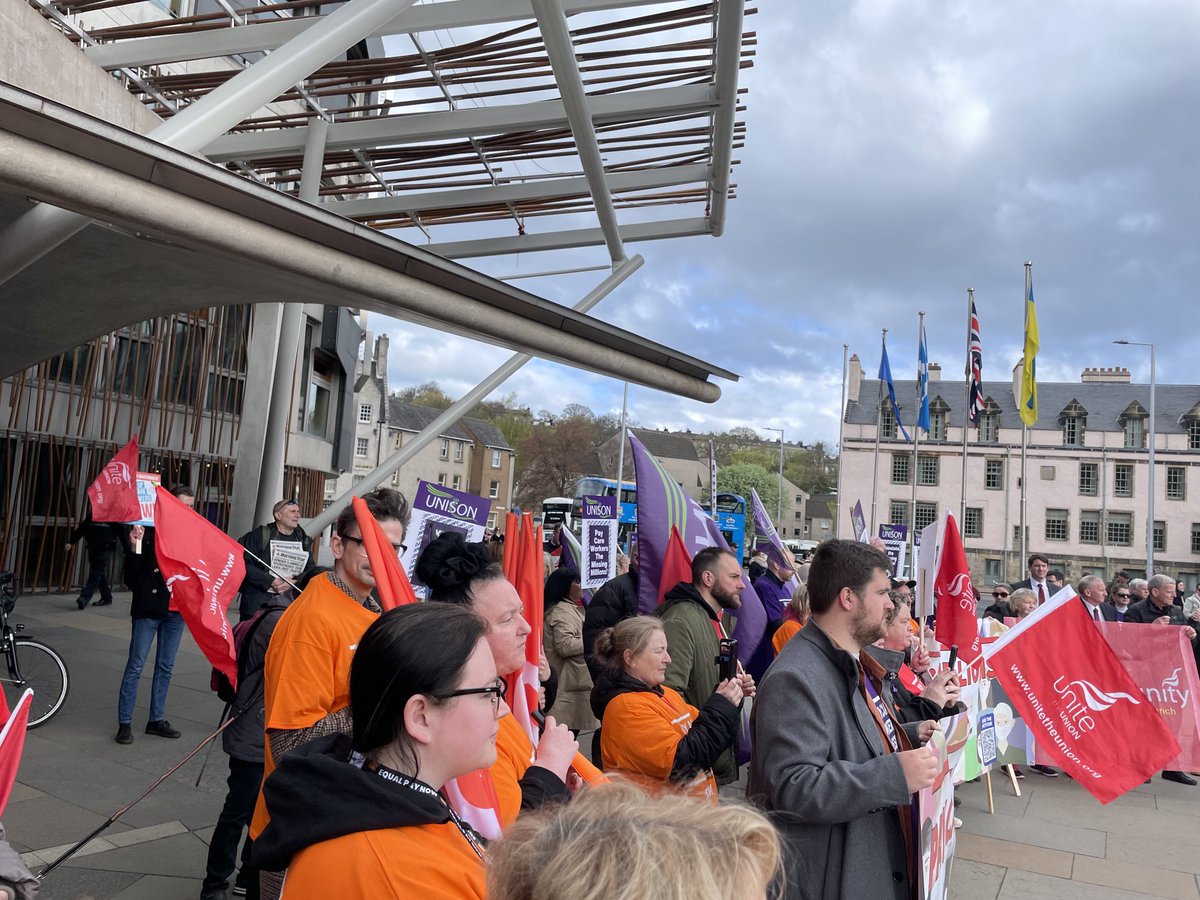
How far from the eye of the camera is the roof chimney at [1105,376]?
6306 cm

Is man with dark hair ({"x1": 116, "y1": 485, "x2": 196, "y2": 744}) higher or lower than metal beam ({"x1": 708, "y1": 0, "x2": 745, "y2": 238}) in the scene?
lower

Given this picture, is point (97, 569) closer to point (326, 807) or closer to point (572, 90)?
point (572, 90)

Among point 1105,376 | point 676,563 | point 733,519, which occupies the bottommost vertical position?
point 676,563

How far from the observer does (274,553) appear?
7789mm

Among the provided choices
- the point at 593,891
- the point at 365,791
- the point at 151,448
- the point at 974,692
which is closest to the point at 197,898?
the point at 365,791

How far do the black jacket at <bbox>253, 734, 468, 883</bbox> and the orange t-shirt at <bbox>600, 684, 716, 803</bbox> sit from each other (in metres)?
2.18

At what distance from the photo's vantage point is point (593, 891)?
1.06m

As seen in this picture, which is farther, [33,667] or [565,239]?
[565,239]

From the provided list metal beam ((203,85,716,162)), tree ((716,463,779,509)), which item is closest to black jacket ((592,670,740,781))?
metal beam ((203,85,716,162))

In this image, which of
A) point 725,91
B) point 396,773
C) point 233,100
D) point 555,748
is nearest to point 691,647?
point 555,748

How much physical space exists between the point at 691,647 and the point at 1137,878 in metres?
→ 3.84

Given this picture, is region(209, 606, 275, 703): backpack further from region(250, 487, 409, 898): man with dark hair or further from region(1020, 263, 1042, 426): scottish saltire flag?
region(1020, 263, 1042, 426): scottish saltire flag

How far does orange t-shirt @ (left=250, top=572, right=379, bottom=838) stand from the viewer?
3152 millimetres

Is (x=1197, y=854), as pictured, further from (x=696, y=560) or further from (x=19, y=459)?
(x=19, y=459)
